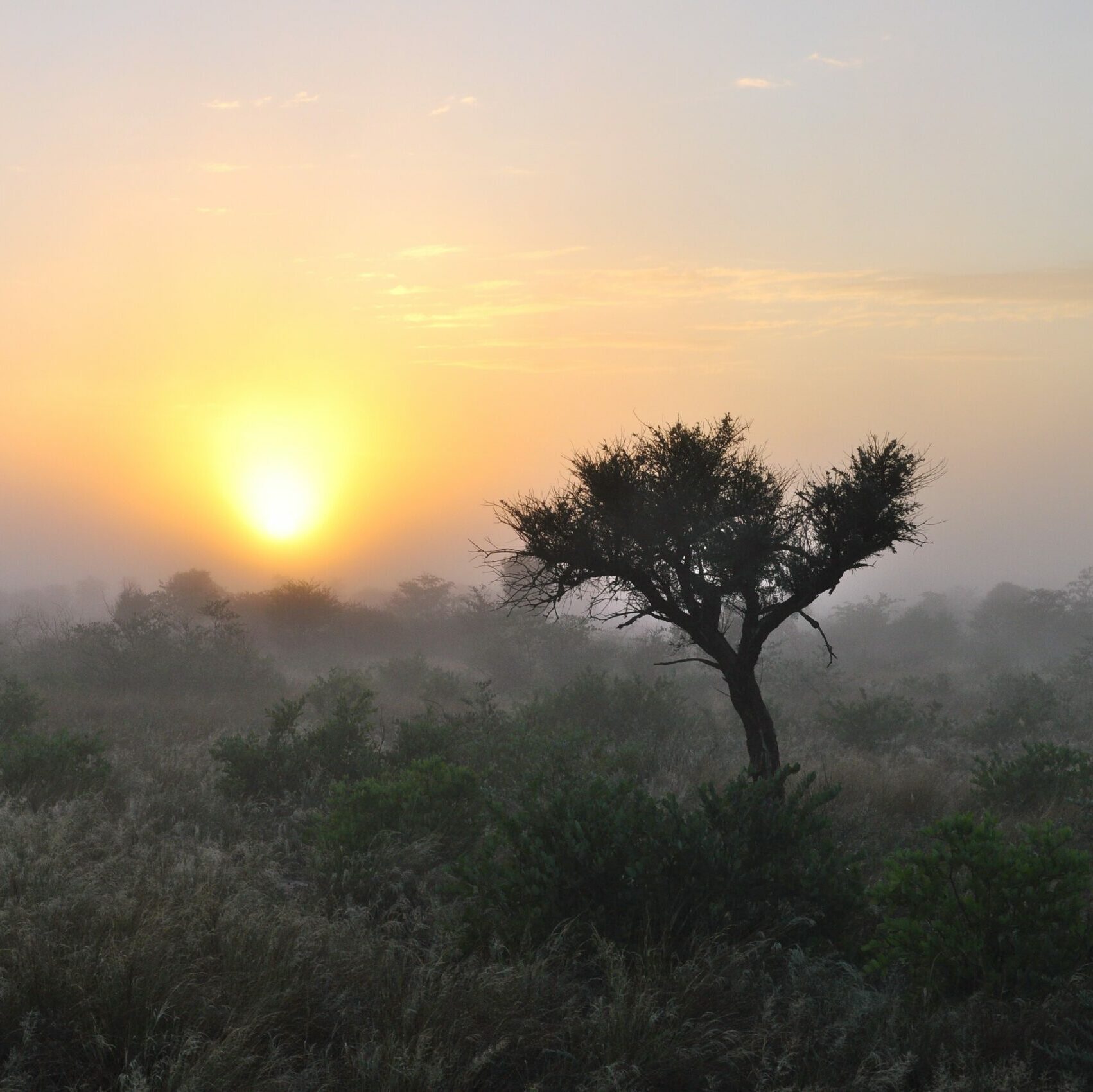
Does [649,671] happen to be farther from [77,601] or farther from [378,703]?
[77,601]

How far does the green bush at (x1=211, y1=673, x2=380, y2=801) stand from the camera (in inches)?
427

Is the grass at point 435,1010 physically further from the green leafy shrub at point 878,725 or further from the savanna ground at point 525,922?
the green leafy shrub at point 878,725

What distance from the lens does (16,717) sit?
45.5 feet

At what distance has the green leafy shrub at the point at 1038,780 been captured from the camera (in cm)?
1022

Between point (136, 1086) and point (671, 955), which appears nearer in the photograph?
point (136, 1086)

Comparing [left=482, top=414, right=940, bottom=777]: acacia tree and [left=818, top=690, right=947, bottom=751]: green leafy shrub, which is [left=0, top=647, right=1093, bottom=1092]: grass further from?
[left=818, top=690, right=947, bottom=751]: green leafy shrub

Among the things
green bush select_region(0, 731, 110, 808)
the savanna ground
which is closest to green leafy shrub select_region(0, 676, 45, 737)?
the savanna ground

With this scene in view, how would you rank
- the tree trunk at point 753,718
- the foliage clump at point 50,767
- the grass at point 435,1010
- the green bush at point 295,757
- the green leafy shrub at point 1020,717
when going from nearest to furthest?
the grass at point 435,1010
the foliage clump at point 50,767
the tree trunk at point 753,718
the green bush at point 295,757
the green leafy shrub at point 1020,717

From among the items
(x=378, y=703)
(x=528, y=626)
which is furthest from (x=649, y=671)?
(x=378, y=703)

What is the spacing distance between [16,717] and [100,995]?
11.9 metres

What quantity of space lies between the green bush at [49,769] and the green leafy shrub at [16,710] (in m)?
3.68

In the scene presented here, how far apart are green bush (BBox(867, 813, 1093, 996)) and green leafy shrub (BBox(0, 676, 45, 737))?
13466mm

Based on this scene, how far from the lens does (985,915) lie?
16.5ft

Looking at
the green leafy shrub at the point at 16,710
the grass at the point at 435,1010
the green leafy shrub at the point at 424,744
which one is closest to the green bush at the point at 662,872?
the grass at the point at 435,1010
